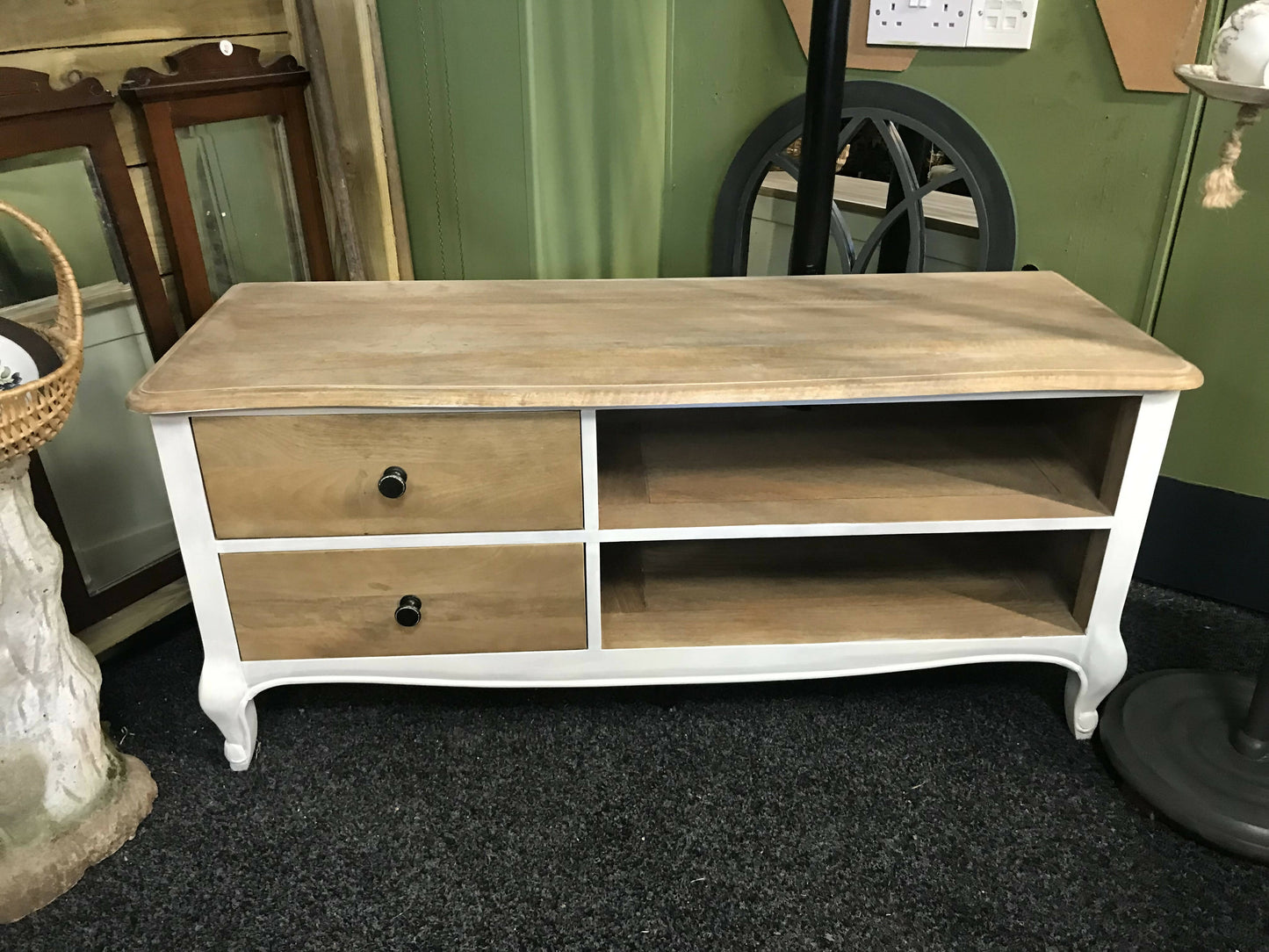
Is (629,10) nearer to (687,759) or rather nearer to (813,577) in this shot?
(813,577)

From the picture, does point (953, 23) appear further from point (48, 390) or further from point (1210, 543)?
point (48, 390)

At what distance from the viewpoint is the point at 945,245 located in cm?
170

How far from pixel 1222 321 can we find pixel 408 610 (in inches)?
50.6

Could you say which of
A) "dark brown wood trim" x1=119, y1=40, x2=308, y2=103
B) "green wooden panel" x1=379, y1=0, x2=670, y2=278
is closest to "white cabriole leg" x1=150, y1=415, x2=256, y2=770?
"dark brown wood trim" x1=119, y1=40, x2=308, y2=103

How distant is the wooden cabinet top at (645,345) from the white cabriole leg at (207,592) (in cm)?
6

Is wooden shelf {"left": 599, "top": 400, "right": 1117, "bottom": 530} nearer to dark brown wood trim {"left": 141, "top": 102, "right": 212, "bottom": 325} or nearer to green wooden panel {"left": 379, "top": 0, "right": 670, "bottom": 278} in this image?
green wooden panel {"left": 379, "top": 0, "right": 670, "bottom": 278}

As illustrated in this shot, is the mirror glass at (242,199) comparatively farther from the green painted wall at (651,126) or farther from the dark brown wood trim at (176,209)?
the green painted wall at (651,126)

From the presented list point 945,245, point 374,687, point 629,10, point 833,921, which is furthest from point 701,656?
point 629,10

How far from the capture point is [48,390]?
3.33 ft

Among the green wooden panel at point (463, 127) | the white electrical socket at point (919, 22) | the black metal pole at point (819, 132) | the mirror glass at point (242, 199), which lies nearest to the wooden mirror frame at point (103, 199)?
the mirror glass at point (242, 199)

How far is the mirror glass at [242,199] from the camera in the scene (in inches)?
59.4

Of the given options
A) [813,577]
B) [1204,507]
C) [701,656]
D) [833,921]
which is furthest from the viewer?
[1204,507]

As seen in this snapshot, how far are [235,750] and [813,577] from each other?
83 cm

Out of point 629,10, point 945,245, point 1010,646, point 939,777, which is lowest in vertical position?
point 939,777
